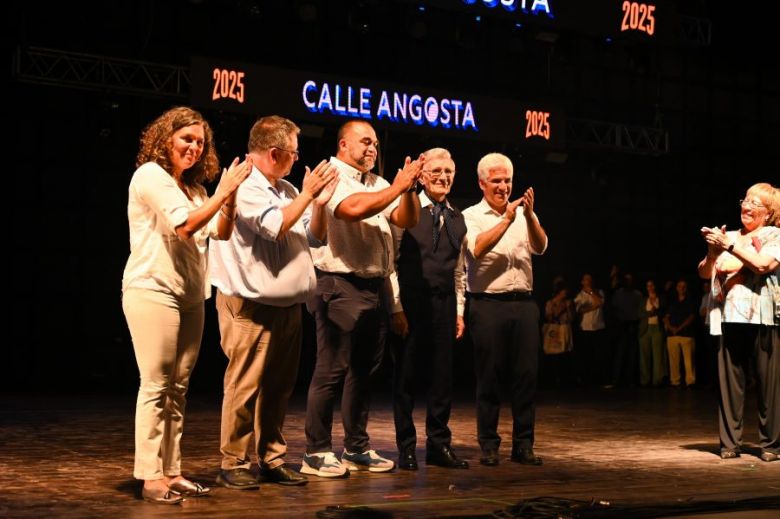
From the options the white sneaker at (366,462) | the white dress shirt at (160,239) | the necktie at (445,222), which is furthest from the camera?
the necktie at (445,222)

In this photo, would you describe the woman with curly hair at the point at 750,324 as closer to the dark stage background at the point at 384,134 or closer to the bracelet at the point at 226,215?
the bracelet at the point at 226,215

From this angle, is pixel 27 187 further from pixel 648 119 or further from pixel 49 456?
pixel 648 119

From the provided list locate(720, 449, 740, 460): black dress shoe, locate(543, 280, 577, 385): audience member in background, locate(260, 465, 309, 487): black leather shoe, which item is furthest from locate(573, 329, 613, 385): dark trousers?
locate(260, 465, 309, 487): black leather shoe

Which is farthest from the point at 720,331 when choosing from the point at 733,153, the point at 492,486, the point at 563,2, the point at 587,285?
the point at 733,153

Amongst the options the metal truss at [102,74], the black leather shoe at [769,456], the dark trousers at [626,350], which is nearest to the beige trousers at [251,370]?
the black leather shoe at [769,456]

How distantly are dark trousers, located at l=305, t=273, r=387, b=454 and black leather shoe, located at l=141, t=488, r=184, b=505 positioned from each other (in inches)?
35.8

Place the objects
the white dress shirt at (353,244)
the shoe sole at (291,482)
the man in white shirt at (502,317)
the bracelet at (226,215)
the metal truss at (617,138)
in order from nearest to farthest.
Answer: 1. the bracelet at (226,215)
2. the shoe sole at (291,482)
3. the white dress shirt at (353,244)
4. the man in white shirt at (502,317)
5. the metal truss at (617,138)

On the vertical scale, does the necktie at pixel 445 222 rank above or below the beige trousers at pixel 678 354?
above

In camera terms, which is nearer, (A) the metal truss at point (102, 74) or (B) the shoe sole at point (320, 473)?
(B) the shoe sole at point (320, 473)

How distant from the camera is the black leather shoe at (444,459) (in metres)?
5.12

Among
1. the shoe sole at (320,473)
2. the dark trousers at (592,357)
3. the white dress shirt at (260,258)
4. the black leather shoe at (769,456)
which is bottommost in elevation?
the shoe sole at (320,473)

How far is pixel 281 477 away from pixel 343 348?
0.66 meters

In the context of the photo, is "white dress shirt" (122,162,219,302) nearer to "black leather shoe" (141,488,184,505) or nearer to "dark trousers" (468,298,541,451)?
"black leather shoe" (141,488,184,505)

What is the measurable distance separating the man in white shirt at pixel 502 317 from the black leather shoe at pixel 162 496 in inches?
75.0
